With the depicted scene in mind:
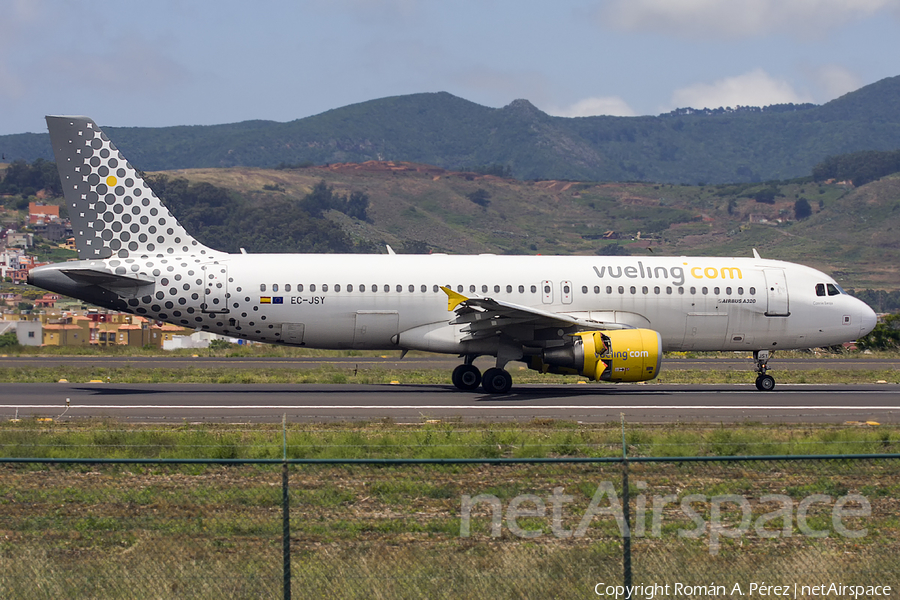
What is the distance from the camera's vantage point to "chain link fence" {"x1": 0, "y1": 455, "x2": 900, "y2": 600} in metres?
9.31

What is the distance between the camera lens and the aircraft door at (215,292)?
25.5 m

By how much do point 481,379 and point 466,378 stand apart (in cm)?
44

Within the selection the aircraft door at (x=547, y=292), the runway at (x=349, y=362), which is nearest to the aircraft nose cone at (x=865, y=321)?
the runway at (x=349, y=362)

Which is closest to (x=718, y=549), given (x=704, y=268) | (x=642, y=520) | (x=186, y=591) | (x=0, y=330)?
(x=642, y=520)

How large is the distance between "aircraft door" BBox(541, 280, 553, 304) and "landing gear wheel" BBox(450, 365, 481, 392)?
2.78 m

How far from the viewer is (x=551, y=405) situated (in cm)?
2284

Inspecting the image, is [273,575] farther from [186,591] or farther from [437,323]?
[437,323]

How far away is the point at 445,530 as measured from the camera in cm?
1118

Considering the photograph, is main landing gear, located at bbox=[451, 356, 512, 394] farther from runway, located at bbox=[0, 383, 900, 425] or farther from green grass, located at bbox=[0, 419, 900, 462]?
green grass, located at bbox=[0, 419, 900, 462]

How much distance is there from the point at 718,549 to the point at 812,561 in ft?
3.21

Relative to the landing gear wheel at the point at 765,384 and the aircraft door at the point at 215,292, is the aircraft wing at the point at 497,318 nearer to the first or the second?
the landing gear wheel at the point at 765,384

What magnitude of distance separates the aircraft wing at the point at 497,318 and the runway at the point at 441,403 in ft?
5.91

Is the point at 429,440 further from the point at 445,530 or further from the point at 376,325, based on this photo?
the point at 376,325

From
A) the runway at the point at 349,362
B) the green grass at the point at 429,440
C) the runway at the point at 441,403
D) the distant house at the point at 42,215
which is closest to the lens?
the green grass at the point at 429,440
